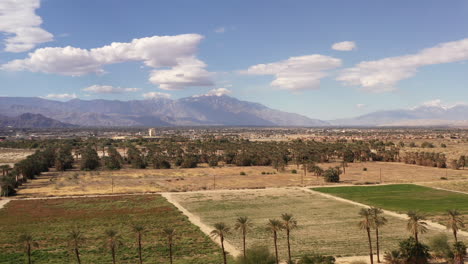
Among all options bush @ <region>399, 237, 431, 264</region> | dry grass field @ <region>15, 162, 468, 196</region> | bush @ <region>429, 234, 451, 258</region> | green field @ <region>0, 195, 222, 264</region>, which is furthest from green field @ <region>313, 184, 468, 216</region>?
green field @ <region>0, 195, 222, 264</region>

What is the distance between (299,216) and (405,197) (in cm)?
3095

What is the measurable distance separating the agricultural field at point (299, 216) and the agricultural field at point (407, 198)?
262 inches

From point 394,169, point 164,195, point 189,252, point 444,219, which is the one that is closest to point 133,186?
point 164,195

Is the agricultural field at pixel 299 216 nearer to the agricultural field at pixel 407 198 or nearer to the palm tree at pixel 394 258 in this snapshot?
the palm tree at pixel 394 258

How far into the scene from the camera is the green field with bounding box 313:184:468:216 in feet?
228

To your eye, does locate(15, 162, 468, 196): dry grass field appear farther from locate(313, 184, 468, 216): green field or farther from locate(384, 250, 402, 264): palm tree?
locate(384, 250, 402, 264): palm tree

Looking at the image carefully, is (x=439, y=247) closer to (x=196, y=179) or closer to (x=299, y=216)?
(x=299, y=216)

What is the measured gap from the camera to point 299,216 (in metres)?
64.9

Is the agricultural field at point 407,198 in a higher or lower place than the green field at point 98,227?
lower

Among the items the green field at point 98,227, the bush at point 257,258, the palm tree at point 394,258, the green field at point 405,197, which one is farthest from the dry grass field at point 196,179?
the palm tree at point 394,258

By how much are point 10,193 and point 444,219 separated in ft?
298

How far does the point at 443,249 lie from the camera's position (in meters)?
41.3

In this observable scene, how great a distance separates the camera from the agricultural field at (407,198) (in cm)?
6831

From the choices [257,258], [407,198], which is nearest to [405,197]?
[407,198]
